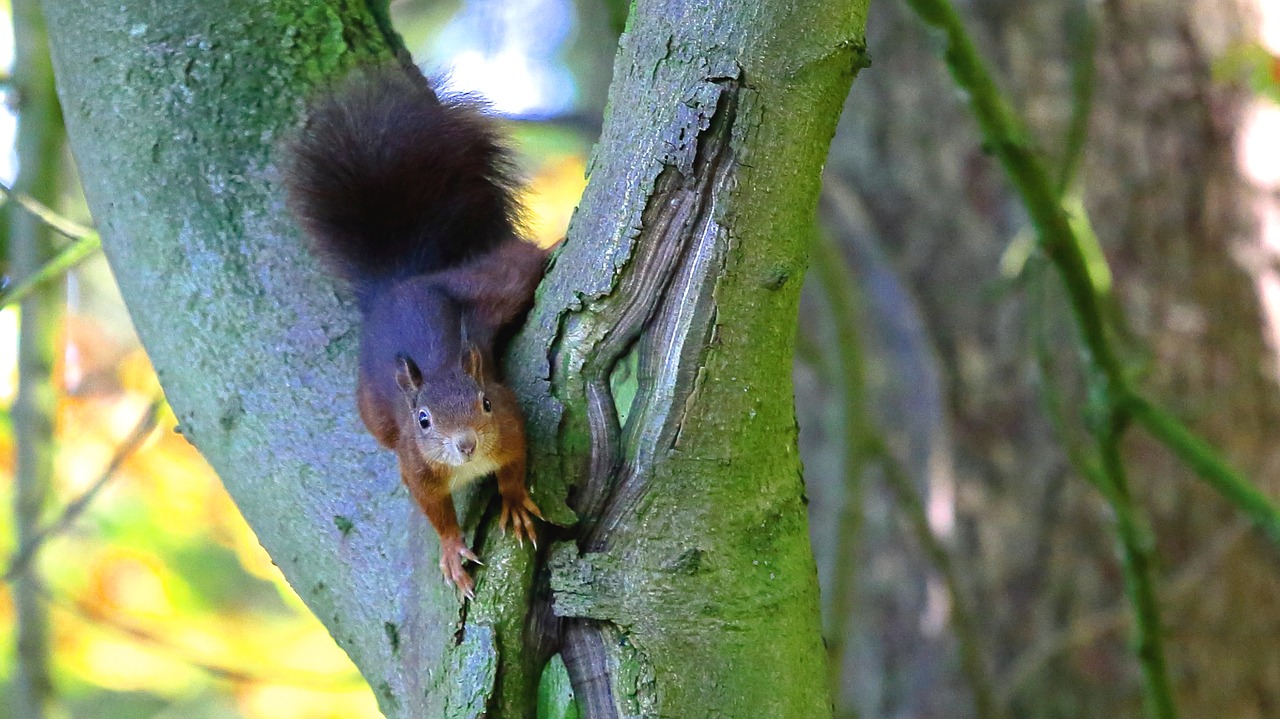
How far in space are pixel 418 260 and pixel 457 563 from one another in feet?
1.85

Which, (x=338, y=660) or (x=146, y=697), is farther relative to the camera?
(x=146, y=697)

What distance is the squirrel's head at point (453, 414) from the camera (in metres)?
1.19

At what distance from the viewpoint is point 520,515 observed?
1047 millimetres

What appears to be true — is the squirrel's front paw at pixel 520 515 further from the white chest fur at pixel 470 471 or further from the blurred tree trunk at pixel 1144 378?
the blurred tree trunk at pixel 1144 378

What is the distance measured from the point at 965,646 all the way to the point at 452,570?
1.45m

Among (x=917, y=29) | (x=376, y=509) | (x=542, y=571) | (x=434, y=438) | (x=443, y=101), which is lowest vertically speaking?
(x=542, y=571)

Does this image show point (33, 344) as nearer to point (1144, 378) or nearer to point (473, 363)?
point (473, 363)

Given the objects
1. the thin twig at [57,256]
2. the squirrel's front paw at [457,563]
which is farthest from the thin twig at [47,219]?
the squirrel's front paw at [457,563]

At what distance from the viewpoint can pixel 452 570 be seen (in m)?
1.03

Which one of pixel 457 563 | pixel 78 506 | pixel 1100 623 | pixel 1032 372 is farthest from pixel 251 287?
pixel 1032 372

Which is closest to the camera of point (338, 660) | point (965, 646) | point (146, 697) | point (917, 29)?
point (965, 646)

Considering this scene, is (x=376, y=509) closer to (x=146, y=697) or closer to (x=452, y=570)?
(x=452, y=570)

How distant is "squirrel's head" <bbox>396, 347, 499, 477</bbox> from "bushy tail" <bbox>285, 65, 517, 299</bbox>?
0.42ft

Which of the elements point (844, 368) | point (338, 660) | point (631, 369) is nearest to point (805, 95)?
point (631, 369)
